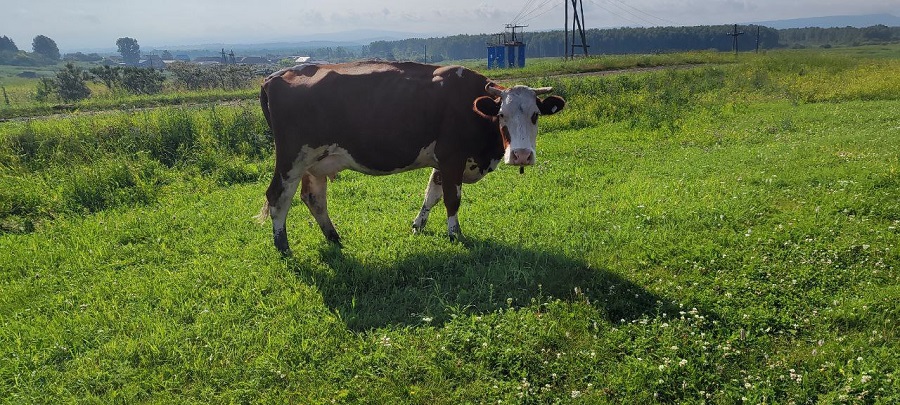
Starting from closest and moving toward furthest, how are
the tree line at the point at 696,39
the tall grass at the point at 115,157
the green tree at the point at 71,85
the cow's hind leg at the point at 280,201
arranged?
the cow's hind leg at the point at 280,201 → the tall grass at the point at 115,157 → the green tree at the point at 71,85 → the tree line at the point at 696,39

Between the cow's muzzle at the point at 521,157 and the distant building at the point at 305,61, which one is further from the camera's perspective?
the distant building at the point at 305,61

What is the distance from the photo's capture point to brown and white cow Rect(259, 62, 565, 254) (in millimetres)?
6570

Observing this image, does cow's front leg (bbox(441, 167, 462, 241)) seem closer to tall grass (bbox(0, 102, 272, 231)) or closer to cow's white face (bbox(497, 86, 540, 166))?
cow's white face (bbox(497, 86, 540, 166))

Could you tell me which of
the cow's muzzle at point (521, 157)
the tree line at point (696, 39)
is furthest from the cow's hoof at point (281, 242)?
the tree line at point (696, 39)

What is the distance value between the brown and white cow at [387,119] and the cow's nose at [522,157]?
20cm

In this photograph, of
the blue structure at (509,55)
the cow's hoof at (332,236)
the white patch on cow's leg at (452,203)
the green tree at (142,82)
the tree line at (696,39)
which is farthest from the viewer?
the tree line at (696,39)

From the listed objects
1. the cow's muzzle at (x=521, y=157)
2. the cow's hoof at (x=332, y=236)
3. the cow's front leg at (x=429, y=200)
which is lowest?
the cow's hoof at (x=332, y=236)

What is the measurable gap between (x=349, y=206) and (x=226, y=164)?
450cm

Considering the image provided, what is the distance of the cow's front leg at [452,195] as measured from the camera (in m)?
7.01

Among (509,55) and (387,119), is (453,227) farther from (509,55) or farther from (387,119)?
(509,55)

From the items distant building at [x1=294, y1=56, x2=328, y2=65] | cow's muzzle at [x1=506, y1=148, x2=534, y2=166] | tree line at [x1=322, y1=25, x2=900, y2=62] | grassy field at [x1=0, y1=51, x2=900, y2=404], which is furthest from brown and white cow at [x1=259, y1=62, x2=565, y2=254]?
tree line at [x1=322, y1=25, x2=900, y2=62]

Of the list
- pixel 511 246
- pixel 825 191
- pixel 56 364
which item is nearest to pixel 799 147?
pixel 825 191

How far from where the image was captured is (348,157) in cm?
683

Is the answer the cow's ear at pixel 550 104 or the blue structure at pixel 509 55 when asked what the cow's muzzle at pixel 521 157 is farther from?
the blue structure at pixel 509 55
